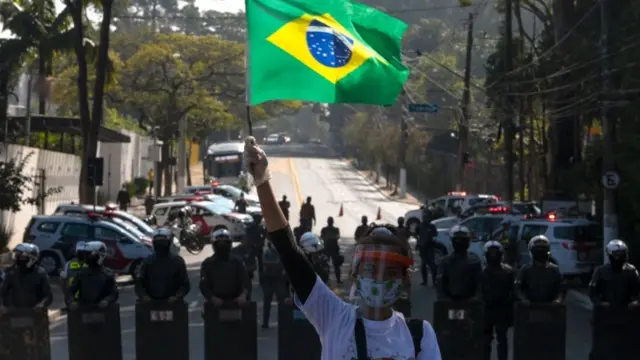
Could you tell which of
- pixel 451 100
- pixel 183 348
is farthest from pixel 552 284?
pixel 451 100

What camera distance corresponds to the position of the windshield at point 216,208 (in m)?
43.4

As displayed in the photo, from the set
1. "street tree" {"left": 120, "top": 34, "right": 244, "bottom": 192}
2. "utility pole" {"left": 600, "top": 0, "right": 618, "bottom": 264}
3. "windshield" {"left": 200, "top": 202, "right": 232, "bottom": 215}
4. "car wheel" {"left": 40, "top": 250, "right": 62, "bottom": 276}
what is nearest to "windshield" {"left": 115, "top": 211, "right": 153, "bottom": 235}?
"car wheel" {"left": 40, "top": 250, "right": 62, "bottom": 276}

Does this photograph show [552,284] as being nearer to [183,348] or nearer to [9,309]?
[183,348]

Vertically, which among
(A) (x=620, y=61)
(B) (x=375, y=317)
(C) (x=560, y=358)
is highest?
(A) (x=620, y=61)

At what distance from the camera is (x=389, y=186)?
97125mm

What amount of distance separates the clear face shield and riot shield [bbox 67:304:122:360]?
9420 mm

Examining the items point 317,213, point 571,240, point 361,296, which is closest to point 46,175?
point 317,213

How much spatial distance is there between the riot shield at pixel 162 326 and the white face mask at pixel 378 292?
9.82 m

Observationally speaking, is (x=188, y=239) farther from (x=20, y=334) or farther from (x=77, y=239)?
(x=20, y=334)

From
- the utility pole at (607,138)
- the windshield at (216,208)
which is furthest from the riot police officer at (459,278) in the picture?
the windshield at (216,208)

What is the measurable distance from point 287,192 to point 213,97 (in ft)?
32.4

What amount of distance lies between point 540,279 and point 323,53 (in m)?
6.90

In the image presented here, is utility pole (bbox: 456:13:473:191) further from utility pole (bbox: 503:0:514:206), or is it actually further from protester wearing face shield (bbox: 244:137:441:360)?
protester wearing face shield (bbox: 244:137:441:360)

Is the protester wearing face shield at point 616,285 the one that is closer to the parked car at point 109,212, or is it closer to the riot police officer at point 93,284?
the riot police officer at point 93,284
